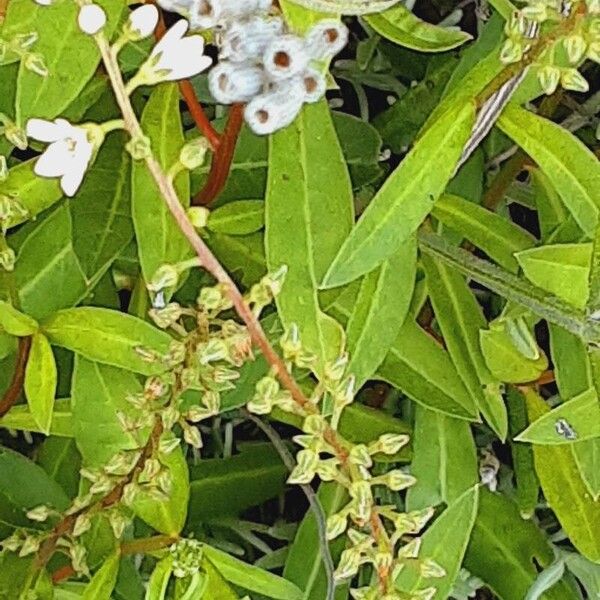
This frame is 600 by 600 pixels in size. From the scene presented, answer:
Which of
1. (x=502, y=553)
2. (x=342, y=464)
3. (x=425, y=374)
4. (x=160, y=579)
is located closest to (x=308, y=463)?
(x=342, y=464)

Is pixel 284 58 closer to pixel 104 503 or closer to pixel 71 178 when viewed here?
pixel 71 178

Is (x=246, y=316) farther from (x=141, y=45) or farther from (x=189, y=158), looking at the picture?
(x=141, y=45)

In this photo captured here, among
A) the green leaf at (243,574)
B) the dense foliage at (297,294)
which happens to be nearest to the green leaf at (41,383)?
the dense foliage at (297,294)

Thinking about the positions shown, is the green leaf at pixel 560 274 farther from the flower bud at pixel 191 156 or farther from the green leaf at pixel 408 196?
the flower bud at pixel 191 156

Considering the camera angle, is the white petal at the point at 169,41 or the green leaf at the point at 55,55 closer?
the white petal at the point at 169,41

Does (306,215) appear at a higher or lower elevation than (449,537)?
higher

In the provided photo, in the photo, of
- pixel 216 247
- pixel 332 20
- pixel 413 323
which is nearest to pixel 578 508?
pixel 413 323

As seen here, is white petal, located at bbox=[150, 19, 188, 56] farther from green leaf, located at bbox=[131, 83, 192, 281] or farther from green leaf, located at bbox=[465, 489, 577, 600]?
green leaf, located at bbox=[465, 489, 577, 600]
